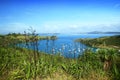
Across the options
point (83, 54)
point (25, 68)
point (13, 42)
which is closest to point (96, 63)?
point (83, 54)

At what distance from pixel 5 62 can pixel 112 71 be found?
15.7 ft

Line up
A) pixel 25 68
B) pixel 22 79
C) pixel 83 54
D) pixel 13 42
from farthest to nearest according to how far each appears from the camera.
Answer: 1. pixel 13 42
2. pixel 83 54
3. pixel 25 68
4. pixel 22 79

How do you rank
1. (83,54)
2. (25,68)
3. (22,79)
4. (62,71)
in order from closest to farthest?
(22,79)
(25,68)
(62,71)
(83,54)

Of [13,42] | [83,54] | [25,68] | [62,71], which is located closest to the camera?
[25,68]

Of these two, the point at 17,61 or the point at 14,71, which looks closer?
the point at 14,71

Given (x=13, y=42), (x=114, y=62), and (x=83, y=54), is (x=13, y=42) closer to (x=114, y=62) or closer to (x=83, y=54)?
(x=83, y=54)

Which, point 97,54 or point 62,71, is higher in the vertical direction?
point 97,54

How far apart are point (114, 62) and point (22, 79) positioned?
4.21m

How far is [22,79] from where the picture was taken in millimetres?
6488

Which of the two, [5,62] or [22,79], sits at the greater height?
[5,62]

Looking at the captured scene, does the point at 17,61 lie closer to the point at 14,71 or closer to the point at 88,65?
the point at 14,71

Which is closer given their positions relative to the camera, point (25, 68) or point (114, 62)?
point (25, 68)

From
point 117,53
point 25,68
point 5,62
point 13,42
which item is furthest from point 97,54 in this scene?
point 13,42

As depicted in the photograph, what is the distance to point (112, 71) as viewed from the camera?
7.18 m
